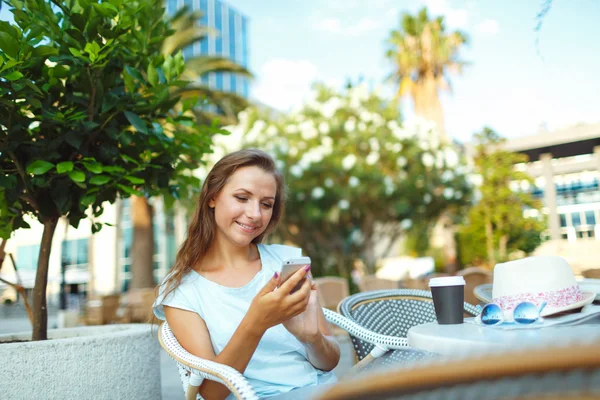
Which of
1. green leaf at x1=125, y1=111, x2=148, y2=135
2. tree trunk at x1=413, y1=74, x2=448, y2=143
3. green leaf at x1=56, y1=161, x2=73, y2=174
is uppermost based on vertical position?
tree trunk at x1=413, y1=74, x2=448, y2=143

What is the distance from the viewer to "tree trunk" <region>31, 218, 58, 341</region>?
9.59ft

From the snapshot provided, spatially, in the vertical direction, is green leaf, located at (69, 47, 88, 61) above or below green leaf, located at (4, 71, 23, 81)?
above

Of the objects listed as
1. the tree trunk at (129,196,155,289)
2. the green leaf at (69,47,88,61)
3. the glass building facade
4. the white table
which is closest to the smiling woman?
the white table

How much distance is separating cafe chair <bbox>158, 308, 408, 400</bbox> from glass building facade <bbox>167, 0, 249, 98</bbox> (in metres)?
32.7

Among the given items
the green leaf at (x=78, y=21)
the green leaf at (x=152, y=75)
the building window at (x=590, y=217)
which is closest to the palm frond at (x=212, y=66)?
the green leaf at (x=152, y=75)

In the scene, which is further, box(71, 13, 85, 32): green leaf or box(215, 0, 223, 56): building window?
box(215, 0, 223, 56): building window

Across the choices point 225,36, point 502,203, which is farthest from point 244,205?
point 225,36

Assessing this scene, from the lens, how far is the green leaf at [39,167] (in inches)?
97.5

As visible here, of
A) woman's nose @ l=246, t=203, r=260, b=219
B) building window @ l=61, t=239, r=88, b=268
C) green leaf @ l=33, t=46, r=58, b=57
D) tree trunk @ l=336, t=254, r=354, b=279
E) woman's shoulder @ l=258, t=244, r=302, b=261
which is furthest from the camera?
building window @ l=61, t=239, r=88, b=268

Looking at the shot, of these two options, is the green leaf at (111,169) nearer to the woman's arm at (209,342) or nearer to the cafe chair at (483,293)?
the woman's arm at (209,342)

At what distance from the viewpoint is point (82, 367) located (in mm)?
2455

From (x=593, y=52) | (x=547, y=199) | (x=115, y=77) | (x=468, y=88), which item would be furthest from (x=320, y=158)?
(x=547, y=199)

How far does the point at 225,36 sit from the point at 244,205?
127ft

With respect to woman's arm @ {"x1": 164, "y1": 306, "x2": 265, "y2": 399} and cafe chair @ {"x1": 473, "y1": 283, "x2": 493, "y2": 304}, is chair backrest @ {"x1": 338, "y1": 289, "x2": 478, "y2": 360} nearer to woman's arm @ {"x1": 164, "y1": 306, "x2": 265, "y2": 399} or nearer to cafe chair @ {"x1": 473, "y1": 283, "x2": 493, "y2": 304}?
cafe chair @ {"x1": 473, "y1": 283, "x2": 493, "y2": 304}
